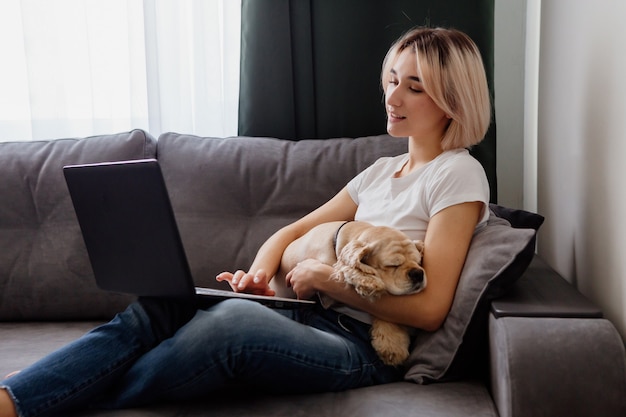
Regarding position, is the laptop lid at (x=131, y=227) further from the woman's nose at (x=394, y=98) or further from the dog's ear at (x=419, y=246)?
the woman's nose at (x=394, y=98)

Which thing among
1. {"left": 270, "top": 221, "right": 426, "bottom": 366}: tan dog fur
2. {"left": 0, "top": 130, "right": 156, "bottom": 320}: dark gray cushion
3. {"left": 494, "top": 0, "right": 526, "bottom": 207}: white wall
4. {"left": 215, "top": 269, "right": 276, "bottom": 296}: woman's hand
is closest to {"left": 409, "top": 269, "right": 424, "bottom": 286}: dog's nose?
{"left": 270, "top": 221, "right": 426, "bottom": 366}: tan dog fur

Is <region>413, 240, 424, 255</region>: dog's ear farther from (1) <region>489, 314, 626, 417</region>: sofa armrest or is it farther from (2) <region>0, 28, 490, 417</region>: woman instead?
(1) <region>489, 314, 626, 417</region>: sofa armrest

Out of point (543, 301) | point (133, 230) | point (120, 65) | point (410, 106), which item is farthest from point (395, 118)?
point (120, 65)

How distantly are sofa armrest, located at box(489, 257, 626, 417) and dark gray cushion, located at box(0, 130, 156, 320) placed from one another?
3.99 feet

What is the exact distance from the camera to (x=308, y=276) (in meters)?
1.62

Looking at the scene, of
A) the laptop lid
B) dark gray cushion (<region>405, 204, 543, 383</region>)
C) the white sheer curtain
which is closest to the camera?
the laptop lid

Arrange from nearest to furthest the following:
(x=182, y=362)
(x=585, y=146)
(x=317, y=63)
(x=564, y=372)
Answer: (x=564, y=372) < (x=182, y=362) < (x=585, y=146) < (x=317, y=63)

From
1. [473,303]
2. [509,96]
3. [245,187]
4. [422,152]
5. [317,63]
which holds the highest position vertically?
[317,63]

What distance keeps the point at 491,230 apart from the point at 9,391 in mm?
1012

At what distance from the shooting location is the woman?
1404mm

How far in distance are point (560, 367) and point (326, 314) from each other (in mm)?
563

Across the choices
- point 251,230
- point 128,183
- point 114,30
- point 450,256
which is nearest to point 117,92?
point 114,30

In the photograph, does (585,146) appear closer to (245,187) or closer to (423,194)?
(423,194)

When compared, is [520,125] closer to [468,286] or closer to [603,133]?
[603,133]
